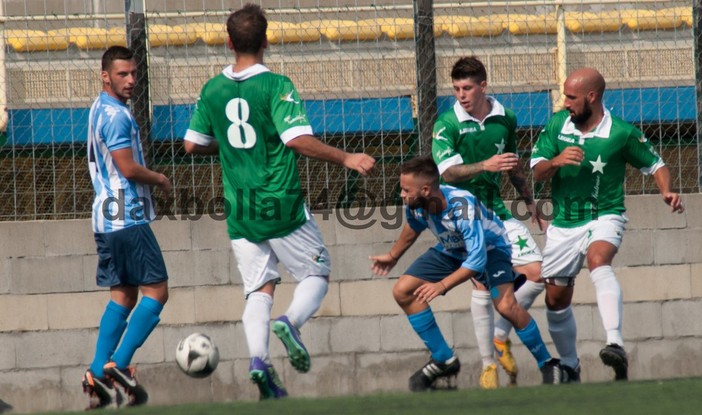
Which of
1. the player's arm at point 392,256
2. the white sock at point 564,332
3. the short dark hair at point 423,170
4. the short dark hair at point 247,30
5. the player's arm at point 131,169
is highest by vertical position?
the short dark hair at point 247,30

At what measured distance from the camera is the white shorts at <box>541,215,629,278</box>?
6.70 m

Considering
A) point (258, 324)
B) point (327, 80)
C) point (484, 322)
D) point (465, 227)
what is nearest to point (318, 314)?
point (484, 322)

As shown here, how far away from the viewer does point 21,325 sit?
26.0 feet

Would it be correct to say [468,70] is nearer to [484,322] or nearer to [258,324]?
[484,322]

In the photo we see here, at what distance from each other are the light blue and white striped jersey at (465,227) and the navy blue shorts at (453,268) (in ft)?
0.13

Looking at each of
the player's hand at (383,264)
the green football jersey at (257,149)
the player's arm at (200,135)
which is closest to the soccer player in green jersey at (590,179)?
the player's hand at (383,264)

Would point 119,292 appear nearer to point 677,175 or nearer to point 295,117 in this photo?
point 295,117

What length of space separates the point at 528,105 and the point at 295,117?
310 centimetres

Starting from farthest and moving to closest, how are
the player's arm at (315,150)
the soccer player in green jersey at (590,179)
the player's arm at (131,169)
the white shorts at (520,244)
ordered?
1. the white shorts at (520,244)
2. the soccer player in green jersey at (590,179)
3. the player's arm at (131,169)
4. the player's arm at (315,150)

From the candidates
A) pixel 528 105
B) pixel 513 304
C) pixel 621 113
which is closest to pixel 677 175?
pixel 621 113

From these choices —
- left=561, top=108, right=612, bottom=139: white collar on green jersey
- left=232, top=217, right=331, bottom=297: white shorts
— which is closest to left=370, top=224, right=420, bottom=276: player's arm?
left=232, top=217, right=331, bottom=297: white shorts

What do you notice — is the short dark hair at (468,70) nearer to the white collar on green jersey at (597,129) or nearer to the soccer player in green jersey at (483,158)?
the soccer player in green jersey at (483,158)

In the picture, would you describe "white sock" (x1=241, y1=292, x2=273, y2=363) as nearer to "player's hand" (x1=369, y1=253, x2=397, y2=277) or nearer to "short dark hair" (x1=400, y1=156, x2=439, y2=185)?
"player's hand" (x1=369, y1=253, x2=397, y2=277)

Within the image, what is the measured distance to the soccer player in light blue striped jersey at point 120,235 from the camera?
636 cm
